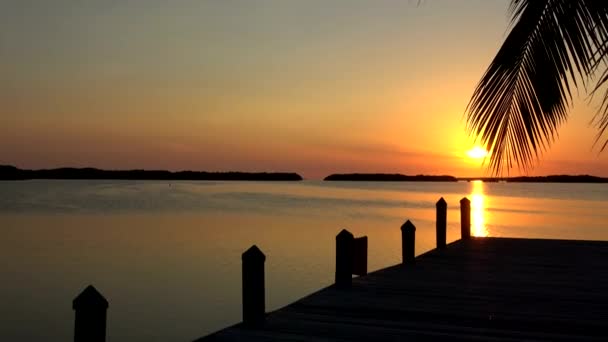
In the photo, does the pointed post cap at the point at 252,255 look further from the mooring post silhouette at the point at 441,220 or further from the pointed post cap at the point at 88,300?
the mooring post silhouette at the point at 441,220

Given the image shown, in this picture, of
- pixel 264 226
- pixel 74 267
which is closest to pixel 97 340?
pixel 74 267

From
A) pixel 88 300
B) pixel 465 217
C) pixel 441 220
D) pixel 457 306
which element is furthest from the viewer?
pixel 465 217

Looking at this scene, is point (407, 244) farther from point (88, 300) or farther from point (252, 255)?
point (88, 300)

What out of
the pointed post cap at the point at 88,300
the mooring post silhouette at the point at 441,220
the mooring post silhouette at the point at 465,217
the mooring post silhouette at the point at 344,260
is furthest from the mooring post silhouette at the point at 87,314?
the mooring post silhouette at the point at 465,217

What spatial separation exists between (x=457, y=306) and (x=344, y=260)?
1.85 metres

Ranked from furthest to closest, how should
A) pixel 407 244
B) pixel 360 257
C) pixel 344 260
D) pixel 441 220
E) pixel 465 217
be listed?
pixel 465 217 → pixel 441 220 → pixel 407 244 → pixel 360 257 → pixel 344 260

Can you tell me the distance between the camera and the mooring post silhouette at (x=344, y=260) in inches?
372

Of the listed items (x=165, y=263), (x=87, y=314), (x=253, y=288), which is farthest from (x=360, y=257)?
(x=165, y=263)

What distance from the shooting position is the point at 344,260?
950 centimetres

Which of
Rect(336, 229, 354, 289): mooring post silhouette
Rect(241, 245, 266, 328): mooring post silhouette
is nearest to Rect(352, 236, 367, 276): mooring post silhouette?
Rect(336, 229, 354, 289): mooring post silhouette

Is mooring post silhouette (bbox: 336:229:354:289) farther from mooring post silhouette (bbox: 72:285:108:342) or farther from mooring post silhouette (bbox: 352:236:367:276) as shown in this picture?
mooring post silhouette (bbox: 72:285:108:342)

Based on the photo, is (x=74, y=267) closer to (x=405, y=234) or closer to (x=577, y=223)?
(x=405, y=234)

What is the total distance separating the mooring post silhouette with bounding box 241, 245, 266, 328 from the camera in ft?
23.5

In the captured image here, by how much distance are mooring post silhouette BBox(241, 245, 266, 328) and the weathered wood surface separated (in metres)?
0.17
